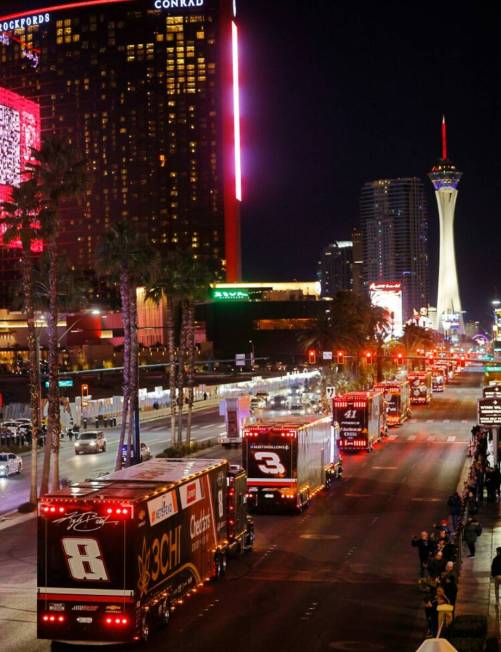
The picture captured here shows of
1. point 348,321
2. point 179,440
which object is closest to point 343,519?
point 179,440

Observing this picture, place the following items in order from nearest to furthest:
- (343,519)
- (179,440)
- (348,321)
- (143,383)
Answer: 1. (343,519)
2. (179,440)
3. (348,321)
4. (143,383)

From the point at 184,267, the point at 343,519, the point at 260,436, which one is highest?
the point at 184,267

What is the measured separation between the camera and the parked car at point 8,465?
5594cm

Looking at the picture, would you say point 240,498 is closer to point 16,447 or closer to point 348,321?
point 16,447

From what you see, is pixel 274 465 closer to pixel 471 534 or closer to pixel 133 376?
pixel 471 534

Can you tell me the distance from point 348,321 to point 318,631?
293 ft

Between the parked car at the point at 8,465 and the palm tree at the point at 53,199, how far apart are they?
11.2 m

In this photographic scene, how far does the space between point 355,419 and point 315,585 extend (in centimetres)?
3593

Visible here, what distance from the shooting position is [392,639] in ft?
71.5

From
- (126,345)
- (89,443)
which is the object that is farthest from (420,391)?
(126,345)

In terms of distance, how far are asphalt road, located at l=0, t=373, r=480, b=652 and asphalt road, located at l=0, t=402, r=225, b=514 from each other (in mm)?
9276

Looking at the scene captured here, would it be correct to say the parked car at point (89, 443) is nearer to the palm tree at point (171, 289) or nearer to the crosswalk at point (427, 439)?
the palm tree at point (171, 289)

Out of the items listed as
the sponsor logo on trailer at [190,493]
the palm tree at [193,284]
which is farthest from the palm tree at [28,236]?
the palm tree at [193,284]

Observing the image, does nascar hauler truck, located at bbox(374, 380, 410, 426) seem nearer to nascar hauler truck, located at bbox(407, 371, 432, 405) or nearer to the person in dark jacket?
nascar hauler truck, located at bbox(407, 371, 432, 405)
